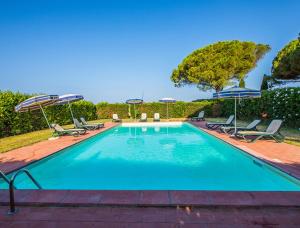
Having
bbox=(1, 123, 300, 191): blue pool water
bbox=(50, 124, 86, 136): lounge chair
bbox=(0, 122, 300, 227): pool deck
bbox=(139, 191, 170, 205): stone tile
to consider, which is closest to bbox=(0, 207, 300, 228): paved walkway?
bbox=(0, 122, 300, 227): pool deck

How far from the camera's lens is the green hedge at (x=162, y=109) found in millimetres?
26797

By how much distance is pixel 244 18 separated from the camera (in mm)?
18094

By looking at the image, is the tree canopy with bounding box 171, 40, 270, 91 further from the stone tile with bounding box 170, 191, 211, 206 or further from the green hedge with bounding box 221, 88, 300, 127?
the stone tile with bounding box 170, 191, 211, 206

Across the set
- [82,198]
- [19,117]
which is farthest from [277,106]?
[19,117]

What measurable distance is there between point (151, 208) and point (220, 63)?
28408 millimetres

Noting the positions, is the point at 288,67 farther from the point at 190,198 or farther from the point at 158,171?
the point at 190,198

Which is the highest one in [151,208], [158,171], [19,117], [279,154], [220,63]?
[220,63]

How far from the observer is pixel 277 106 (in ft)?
47.3

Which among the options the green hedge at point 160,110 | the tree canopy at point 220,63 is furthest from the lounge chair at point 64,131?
the tree canopy at point 220,63

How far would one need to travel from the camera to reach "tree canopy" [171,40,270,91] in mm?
29422

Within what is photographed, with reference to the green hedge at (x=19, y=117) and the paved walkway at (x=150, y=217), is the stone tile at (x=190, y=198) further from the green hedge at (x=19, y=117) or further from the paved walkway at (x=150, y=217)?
the green hedge at (x=19, y=117)

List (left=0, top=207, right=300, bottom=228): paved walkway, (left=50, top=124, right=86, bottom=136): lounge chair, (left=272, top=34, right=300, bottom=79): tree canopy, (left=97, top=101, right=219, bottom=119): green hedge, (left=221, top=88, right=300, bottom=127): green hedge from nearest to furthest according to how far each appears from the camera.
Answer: (left=0, top=207, right=300, bottom=228): paved walkway < (left=50, top=124, right=86, bottom=136): lounge chair < (left=221, top=88, right=300, bottom=127): green hedge < (left=272, top=34, right=300, bottom=79): tree canopy < (left=97, top=101, right=219, bottom=119): green hedge

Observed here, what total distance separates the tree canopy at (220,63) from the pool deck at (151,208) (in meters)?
27.2

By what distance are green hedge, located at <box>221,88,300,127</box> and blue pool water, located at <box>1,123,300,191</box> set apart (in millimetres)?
6048
